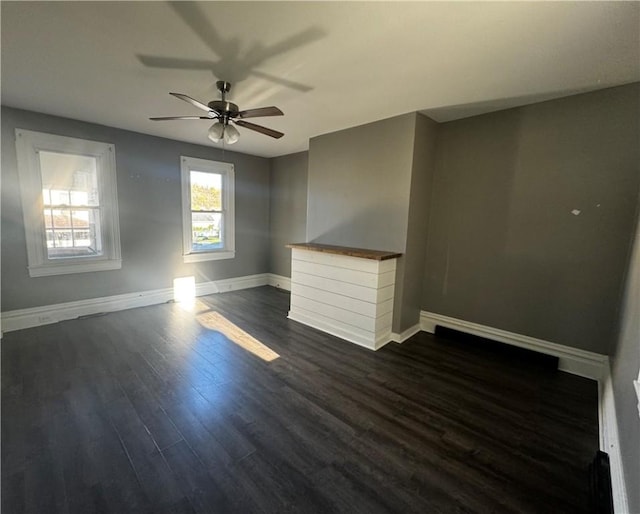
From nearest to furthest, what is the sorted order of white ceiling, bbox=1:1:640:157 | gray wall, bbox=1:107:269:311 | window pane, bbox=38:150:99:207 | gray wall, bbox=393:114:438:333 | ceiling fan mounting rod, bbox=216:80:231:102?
white ceiling, bbox=1:1:640:157 < ceiling fan mounting rod, bbox=216:80:231:102 < gray wall, bbox=393:114:438:333 < gray wall, bbox=1:107:269:311 < window pane, bbox=38:150:99:207

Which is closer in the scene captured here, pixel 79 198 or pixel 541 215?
pixel 541 215

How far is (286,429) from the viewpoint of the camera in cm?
189

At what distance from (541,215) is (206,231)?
15.6ft

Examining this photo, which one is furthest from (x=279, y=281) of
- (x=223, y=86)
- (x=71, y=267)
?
(x=223, y=86)

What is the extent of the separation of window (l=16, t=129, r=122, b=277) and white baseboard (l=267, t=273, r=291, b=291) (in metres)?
2.65

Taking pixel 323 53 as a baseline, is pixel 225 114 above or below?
below

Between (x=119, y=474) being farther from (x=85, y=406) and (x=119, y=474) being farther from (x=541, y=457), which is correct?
(x=541, y=457)

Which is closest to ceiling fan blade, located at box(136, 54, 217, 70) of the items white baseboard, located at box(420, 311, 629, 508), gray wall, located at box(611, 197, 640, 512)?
gray wall, located at box(611, 197, 640, 512)

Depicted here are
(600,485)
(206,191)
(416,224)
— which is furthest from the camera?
(206,191)

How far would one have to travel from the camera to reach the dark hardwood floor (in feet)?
4.75

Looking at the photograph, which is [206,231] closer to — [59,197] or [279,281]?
[279,281]

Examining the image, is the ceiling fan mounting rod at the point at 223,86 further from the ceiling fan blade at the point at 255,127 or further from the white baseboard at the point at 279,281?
the white baseboard at the point at 279,281

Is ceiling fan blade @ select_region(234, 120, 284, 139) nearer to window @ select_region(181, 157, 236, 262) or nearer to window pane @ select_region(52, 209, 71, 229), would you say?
window @ select_region(181, 157, 236, 262)

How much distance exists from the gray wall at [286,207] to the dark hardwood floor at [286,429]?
2.63 meters
